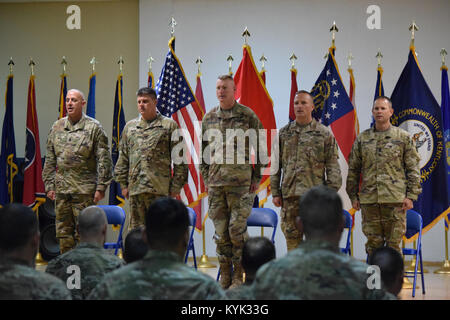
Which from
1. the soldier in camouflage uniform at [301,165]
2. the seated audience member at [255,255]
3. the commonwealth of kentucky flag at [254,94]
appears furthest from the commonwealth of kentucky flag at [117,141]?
the seated audience member at [255,255]

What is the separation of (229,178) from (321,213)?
239 centimetres

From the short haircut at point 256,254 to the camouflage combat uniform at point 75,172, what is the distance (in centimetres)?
258

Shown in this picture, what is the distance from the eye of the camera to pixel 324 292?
187 centimetres

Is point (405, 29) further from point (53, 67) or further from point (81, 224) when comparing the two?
point (81, 224)

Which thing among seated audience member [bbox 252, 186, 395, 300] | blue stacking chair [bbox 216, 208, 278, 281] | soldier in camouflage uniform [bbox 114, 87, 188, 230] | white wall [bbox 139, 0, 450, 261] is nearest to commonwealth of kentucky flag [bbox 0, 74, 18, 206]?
white wall [bbox 139, 0, 450, 261]

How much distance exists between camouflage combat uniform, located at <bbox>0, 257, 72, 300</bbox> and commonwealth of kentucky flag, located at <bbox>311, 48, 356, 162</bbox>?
4.56 metres

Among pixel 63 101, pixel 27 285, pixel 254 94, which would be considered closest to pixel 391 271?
pixel 27 285

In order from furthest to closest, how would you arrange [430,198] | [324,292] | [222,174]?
1. [430,198]
2. [222,174]
3. [324,292]

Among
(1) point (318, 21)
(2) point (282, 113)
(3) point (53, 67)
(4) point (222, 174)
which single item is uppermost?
(1) point (318, 21)

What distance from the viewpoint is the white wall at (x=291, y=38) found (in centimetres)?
775

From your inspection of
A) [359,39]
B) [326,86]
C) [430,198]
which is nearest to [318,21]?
[359,39]

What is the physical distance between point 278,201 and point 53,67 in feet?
16.1

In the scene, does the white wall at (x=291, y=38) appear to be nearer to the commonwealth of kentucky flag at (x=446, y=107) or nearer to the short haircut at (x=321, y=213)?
the commonwealth of kentucky flag at (x=446, y=107)

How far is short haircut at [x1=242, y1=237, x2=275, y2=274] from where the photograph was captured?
8.69 feet
